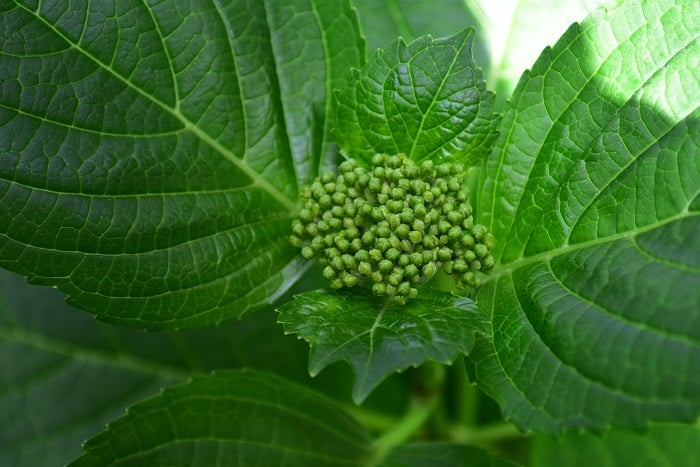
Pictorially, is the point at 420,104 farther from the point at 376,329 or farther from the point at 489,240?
the point at 376,329

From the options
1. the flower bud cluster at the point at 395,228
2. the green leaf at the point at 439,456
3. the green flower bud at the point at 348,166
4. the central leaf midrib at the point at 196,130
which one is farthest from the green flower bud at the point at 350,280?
the green leaf at the point at 439,456

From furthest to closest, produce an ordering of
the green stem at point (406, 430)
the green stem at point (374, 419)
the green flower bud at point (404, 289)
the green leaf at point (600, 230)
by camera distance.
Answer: the green stem at point (374, 419) → the green stem at point (406, 430) → the green flower bud at point (404, 289) → the green leaf at point (600, 230)

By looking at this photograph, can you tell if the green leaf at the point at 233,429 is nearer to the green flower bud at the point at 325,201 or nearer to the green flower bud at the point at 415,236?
the green flower bud at the point at 325,201

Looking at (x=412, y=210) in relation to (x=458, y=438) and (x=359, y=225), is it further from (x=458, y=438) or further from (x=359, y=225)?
(x=458, y=438)

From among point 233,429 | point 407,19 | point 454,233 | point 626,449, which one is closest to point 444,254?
point 454,233

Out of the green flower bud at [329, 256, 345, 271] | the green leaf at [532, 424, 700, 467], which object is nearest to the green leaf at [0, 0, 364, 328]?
the green flower bud at [329, 256, 345, 271]

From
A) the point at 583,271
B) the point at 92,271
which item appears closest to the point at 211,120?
the point at 92,271

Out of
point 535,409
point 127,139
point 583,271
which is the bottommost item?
point 535,409
